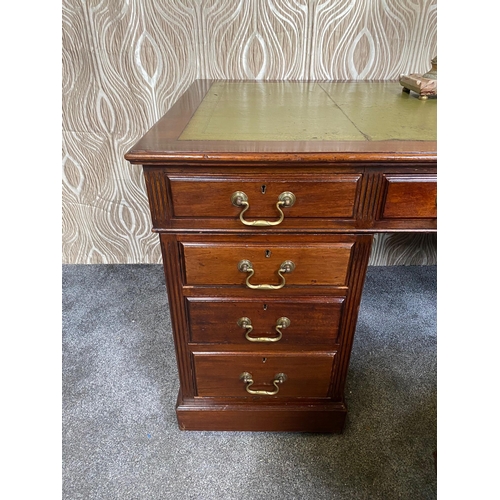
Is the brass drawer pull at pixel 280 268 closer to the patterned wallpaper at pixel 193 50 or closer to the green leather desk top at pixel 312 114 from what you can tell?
the green leather desk top at pixel 312 114

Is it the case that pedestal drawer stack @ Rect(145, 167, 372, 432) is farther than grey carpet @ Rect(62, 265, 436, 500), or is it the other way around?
grey carpet @ Rect(62, 265, 436, 500)

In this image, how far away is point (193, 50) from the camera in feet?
4.66

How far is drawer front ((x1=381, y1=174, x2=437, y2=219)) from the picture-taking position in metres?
0.78

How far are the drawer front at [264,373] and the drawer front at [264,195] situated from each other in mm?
406

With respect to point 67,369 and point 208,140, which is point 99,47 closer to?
point 208,140

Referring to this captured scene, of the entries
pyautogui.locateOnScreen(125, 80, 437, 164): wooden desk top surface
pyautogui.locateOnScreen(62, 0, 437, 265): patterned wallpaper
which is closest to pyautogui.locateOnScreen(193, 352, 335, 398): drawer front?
pyautogui.locateOnScreen(125, 80, 437, 164): wooden desk top surface

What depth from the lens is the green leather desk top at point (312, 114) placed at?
2.71 ft

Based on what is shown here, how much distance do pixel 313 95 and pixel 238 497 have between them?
1163 mm

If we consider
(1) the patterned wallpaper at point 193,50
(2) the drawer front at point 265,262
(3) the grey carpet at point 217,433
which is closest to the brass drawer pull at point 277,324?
(2) the drawer front at point 265,262

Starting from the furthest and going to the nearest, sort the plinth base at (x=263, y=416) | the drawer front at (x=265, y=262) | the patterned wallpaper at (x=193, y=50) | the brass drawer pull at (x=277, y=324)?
the patterned wallpaper at (x=193, y=50) < the plinth base at (x=263, y=416) < the brass drawer pull at (x=277, y=324) < the drawer front at (x=265, y=262)

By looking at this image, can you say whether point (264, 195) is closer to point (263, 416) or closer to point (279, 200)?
point (279, 200)

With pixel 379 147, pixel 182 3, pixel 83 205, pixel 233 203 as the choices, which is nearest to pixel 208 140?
pixel 233 203

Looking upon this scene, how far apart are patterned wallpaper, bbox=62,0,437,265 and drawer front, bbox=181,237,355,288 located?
899mm

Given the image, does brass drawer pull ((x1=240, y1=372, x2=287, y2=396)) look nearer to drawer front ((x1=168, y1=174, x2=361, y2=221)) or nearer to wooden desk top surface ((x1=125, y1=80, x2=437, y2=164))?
drawer front ((x1=168, y1=174, x2=361, y2=221))
